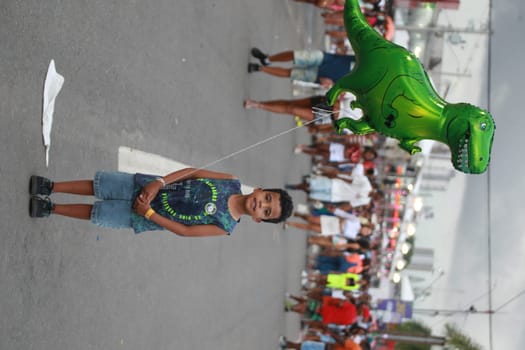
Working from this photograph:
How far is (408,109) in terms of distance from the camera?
395 centimetres

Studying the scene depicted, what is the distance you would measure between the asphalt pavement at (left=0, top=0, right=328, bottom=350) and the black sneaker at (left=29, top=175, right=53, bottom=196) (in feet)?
0.21

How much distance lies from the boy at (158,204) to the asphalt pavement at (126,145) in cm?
24

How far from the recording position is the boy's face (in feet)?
13.8

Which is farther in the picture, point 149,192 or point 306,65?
point 306,65

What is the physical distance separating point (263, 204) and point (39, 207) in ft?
5.11

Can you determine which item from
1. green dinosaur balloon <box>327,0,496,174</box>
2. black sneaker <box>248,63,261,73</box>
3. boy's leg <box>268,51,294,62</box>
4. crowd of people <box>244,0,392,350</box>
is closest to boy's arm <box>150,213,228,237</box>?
green dinosaur balloon <box>327,0,496,174</box>

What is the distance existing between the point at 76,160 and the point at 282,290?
7.74 metres

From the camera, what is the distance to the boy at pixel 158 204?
156 inches

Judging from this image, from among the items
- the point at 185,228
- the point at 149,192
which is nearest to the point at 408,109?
the point at 185,228

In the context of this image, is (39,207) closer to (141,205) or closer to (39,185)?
(39,185)

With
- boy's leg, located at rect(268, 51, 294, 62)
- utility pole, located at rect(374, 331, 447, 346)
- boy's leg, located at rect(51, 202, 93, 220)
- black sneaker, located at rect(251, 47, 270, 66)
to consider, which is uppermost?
black sneaker, located at rect(251, 47, 270, 66)

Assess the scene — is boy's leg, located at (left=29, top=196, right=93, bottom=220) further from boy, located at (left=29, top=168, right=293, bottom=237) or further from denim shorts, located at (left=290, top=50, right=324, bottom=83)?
denim shorts, located at (left=290, top=50, right=324, bottom=83)

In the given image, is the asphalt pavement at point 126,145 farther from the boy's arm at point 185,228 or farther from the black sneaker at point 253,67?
the boy's arm at point 185,228

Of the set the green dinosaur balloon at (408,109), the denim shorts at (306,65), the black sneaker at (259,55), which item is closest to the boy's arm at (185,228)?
the green dinosaur balloon at (408,109)
